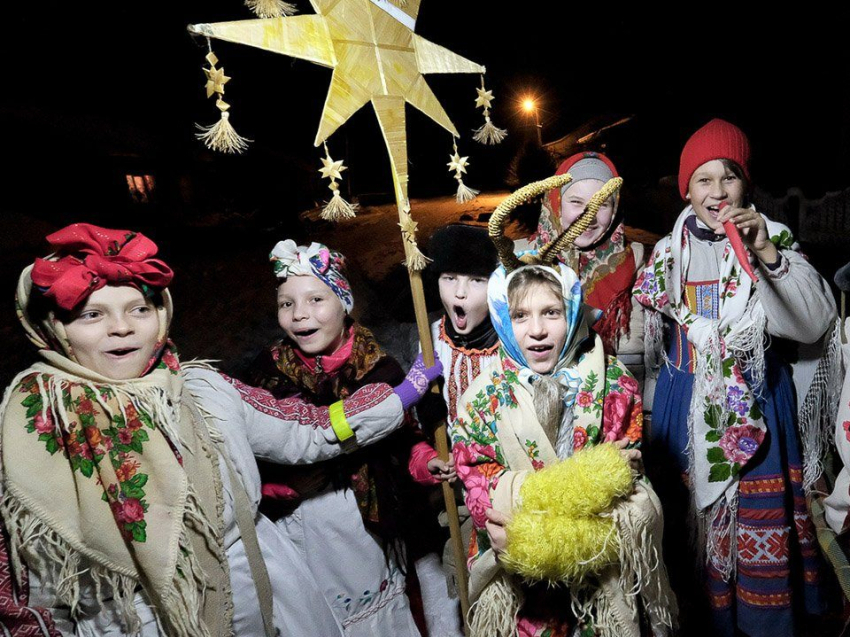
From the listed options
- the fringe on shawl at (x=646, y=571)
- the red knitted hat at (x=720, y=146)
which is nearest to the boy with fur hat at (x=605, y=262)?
the red knitted hat at (x=720, y=146)

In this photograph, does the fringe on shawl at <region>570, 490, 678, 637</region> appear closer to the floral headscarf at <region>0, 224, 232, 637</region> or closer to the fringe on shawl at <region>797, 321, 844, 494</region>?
the fringe on shawl at <region>797, 321, 844, 494</region>

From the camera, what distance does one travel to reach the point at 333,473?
6.22 ft

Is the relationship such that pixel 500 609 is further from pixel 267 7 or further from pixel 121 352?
pixel 267 7

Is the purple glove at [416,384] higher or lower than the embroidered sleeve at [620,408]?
higher

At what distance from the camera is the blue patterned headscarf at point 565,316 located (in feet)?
4.86

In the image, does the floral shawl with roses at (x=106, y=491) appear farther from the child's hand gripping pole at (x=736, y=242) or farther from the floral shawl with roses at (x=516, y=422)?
the child's hand gripping pole at (x=736, y=242)

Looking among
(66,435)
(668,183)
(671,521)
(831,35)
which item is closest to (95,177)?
(66,435)

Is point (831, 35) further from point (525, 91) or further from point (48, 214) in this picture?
point (48, 214)

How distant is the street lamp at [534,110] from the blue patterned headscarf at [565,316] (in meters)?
2.56

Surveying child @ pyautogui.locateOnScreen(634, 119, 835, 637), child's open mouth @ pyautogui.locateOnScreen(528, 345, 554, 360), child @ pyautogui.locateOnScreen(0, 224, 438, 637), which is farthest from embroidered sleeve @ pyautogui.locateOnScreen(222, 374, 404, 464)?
child @ pyautogui.locateOnScreen(634, 119, 835, 637)

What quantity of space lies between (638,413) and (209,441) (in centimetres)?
128

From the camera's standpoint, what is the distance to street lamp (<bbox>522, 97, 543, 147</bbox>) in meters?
3.67

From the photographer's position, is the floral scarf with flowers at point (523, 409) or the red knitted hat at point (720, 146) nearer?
the floral scarf with flowers at point (523, 409)

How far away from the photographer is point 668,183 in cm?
432
